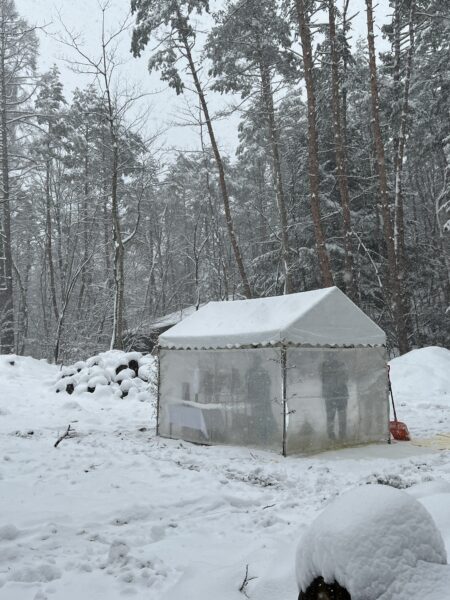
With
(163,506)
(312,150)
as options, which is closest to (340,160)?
(312,150)

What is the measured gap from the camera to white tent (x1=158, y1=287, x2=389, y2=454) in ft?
27.4

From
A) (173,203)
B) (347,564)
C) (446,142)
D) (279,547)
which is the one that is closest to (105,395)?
(279,547)

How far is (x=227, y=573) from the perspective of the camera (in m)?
3.77

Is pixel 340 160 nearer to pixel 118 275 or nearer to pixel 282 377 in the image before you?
pixel 282 377

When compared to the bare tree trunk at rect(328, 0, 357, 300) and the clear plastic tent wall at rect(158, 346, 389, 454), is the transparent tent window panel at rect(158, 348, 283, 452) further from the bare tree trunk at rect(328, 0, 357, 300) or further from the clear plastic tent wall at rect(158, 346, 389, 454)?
the bare tree trunk at rect(328, 0, 357, 300)

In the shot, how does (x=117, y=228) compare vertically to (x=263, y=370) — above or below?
above

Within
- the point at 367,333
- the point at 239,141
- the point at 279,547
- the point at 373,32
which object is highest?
the point at 239,141

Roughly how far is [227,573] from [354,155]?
1749cm

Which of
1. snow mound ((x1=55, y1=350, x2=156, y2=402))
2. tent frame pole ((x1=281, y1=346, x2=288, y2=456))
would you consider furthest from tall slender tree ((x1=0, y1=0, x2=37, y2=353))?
tent frame pole ((x1=281, y1=346, x2=288, y2=456))

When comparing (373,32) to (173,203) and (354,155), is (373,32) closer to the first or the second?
(354,155)

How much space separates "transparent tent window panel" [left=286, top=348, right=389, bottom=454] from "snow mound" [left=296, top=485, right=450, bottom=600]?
5.30 metres

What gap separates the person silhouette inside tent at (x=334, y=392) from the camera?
345 inches

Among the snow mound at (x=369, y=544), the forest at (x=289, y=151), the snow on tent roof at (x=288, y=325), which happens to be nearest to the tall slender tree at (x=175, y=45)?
the forest at (x=289, y=151)

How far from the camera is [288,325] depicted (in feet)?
27.1
